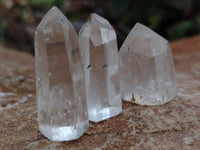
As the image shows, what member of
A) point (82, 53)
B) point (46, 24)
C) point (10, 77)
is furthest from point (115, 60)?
point (10, 77)

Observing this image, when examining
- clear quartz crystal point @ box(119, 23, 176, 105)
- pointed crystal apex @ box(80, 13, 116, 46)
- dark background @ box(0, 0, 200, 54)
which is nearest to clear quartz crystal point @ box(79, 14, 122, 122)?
pointed crystal apex @ box(80, 13, 116, 46)

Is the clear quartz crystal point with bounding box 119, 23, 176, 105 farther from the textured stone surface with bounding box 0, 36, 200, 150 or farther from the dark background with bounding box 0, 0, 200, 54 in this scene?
the dark background with bounding box 0, 0, 200, 54

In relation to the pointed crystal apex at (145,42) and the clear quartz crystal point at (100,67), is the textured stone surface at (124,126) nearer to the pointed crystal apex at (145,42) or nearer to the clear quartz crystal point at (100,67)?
the clear quartz crystal point at (100,67)

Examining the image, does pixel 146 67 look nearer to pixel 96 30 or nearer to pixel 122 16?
pixel 96 30

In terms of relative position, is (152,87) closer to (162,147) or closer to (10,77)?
(162,147)

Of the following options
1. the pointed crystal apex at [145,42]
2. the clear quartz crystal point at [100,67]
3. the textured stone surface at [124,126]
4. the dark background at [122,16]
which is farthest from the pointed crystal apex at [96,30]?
the dark background at [122,16]

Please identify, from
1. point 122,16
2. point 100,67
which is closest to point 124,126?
point 100,67
